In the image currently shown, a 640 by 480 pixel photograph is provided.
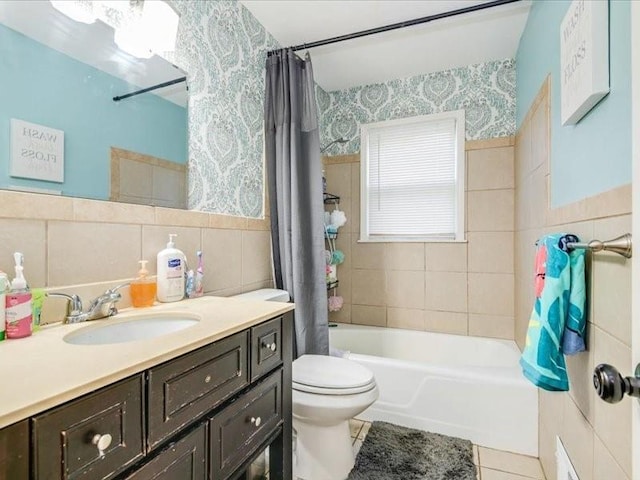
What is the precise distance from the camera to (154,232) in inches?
52.7

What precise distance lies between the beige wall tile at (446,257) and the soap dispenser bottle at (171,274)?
1916mm

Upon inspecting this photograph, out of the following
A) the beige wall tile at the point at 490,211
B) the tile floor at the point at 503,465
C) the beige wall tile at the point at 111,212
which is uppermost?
the beige wall tile at the point at 490,211

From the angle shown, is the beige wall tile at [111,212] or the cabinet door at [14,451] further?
the beige wall tile at [111,212]

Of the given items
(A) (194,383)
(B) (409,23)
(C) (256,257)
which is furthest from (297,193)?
(A) (194,383)

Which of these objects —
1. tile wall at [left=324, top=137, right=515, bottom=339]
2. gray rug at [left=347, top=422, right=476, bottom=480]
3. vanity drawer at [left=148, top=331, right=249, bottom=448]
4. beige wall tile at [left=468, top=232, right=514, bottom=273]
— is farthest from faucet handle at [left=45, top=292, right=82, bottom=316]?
beige wall tile at [left=468, top=232, right=514, bottom=273]

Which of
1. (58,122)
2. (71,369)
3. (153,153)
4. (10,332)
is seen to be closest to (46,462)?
(71,369)

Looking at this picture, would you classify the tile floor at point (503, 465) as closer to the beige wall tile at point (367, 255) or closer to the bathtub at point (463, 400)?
the bathtub at point (463, 400)

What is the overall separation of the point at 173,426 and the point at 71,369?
9.9 inches

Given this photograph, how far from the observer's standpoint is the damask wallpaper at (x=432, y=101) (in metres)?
2.44

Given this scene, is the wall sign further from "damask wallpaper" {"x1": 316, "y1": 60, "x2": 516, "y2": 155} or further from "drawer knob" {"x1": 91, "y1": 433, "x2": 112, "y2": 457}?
"drawer knob" {"x1": 91, "y1": 433, "x2": 112, "y2": 457}

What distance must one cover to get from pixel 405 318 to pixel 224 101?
2.07m

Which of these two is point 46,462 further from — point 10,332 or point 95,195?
point 95,195

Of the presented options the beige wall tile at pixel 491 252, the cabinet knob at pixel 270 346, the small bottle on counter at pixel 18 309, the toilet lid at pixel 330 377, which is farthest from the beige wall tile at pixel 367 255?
the small bottle on counter at pixel 18 309

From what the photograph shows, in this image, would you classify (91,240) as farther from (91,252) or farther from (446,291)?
(446,291)
